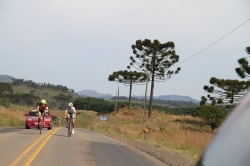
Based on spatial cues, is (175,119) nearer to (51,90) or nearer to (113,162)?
(113,162)

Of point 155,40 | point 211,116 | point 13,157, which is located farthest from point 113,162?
point 155,40

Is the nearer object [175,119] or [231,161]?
[231,161]

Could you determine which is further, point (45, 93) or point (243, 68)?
point (45, 93)

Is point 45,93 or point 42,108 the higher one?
point 45,93

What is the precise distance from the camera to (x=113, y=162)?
404 inches

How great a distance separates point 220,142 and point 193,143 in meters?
18.1

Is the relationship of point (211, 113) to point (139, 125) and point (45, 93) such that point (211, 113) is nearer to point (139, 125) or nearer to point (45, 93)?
point (139, 125)

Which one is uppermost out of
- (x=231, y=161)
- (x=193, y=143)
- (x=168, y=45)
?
(x=168, y=45)

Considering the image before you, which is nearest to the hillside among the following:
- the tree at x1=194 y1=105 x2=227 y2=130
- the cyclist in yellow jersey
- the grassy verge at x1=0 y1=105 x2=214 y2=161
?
the grassy verge at x1=0 y1=105 x2=214 y2=161

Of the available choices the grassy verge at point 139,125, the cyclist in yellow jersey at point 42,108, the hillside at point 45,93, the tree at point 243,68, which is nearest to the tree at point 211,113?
the grassy verge at point 139,125

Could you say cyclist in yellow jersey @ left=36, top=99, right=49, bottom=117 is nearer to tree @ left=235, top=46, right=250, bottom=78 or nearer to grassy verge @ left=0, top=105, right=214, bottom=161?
grassy verge @ left=0, top=105, right=214, bottom=161

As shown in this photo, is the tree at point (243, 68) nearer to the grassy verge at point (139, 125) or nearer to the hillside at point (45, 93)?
the grassy verge at point (139, 125)

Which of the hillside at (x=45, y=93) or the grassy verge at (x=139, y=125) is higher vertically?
the hillside at (x=45, y=93)

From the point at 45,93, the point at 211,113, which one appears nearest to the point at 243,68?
the point at 211,113
